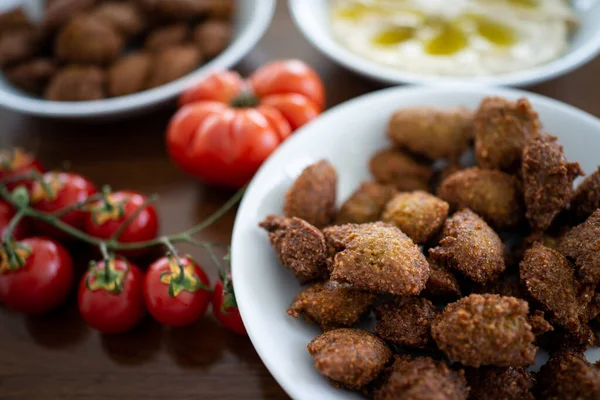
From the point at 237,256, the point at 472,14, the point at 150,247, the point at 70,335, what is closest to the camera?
the point at 237,256

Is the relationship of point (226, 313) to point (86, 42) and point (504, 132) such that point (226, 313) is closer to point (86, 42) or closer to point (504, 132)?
point (504, 132)

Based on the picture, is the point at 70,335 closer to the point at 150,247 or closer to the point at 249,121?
the point at 150,247

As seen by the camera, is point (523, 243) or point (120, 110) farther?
point (120, 110)

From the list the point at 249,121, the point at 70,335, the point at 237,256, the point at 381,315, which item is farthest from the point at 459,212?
the point at 70,335

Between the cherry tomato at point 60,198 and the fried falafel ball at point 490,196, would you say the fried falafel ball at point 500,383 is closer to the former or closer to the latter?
the fried falafel ball at point 490,196

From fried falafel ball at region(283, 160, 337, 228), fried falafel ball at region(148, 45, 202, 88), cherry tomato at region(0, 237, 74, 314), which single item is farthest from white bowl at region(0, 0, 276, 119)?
fried falafel ball at region(283, 160, 337, 228)
